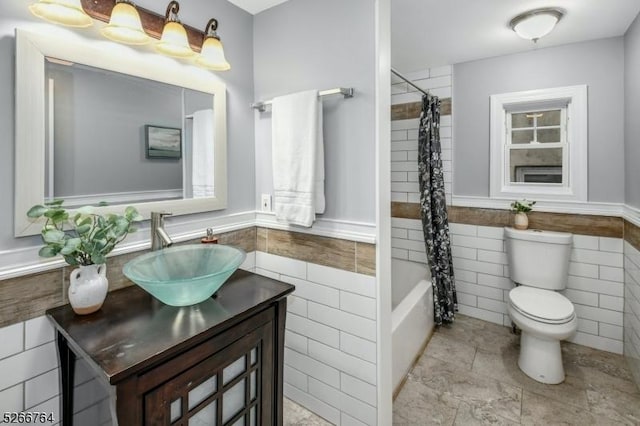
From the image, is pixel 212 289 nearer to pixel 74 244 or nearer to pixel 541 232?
pixel 74 244

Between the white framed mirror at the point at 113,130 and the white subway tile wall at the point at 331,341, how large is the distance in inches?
Result: 26.1

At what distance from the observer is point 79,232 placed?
100 centimetres

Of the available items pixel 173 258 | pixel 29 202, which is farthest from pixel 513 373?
pixel 29 202

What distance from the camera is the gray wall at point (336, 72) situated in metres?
1.43

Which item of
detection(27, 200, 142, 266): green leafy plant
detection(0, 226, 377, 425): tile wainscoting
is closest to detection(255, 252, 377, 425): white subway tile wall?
detection(0, 226, 377, 425): tile wainscoting

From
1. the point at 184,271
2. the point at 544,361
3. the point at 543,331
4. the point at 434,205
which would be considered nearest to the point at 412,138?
the point at 434,205

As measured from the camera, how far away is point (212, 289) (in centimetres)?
111

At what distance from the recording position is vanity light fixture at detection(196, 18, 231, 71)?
1.44m

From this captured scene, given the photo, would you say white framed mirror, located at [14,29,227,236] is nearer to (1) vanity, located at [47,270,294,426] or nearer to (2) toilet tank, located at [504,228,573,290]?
(1) vanity, located at [47,270,294,426]

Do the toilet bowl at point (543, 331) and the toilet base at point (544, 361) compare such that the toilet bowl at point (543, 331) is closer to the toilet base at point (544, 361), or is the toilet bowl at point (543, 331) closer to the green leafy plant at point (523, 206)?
the toilet base at point (544, 361)

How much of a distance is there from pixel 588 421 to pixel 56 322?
254 centimetres

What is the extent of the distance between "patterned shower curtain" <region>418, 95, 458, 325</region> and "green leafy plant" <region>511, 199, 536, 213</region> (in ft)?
1.75

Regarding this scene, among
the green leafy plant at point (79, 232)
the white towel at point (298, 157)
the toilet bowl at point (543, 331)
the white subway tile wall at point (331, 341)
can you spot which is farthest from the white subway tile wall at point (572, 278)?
the green leafy plant at point (79, 232)

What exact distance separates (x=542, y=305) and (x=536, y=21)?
5.84ft
